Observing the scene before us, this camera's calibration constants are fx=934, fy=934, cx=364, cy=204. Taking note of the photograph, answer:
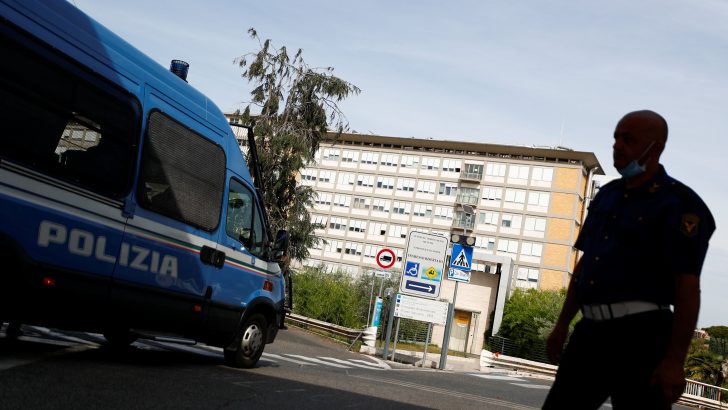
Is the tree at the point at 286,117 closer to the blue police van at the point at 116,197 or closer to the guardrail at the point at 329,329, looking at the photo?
the guardrail at the point at 329,329

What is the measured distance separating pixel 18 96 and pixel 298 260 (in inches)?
1662

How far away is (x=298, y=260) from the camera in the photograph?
49000mm

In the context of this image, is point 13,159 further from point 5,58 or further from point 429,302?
point 429,302

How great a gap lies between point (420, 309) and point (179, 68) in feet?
50.5

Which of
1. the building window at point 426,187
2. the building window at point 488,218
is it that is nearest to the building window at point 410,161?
the building window at point 426,187

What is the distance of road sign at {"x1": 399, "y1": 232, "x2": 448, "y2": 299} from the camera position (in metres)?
24.8

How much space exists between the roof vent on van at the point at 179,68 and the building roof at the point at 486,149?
83300 millimetres

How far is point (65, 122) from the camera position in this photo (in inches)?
296

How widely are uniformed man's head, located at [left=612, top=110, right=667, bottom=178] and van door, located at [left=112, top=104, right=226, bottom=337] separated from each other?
5.48 m

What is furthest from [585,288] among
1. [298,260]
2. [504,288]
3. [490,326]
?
[490,326]

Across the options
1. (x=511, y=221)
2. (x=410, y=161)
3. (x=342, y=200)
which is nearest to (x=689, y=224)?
(x=511, y=221)

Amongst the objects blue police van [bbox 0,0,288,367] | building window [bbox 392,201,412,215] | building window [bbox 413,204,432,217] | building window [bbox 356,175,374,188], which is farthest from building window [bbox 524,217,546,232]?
blue police van [bbox 0,0,288,367]

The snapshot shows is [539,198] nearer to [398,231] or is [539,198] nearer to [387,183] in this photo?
[398,231]

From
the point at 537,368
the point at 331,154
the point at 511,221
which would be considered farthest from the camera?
the point at 331,154
